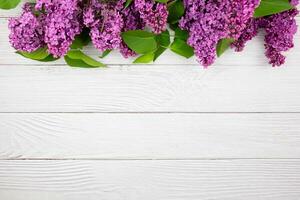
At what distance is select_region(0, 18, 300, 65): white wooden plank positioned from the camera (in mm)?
1014

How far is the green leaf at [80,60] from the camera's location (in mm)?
970

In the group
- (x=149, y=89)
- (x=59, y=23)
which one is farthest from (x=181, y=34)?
(x=59, y=23)

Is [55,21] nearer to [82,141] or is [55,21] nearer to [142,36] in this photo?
[142,36]

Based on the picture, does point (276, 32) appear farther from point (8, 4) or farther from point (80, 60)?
point (8, 4)

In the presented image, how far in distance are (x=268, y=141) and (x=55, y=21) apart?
1.95ft

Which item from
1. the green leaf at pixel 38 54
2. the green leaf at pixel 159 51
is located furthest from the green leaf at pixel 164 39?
the green leaf at pixel 38 54

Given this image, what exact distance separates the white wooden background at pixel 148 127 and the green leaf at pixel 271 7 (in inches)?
4.7

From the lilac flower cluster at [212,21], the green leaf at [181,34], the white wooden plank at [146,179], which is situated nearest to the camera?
the lilac flower cluster at [212,21]

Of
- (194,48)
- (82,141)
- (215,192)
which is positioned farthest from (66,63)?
(215,192)

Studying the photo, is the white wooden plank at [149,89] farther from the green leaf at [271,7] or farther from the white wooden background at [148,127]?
the green leaf at [271,7]

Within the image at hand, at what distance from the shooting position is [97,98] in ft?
3.45

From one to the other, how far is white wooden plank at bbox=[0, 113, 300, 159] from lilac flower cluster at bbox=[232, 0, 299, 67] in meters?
0.18

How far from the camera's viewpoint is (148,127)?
1079 millimetres

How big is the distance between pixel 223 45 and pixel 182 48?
9 cm
